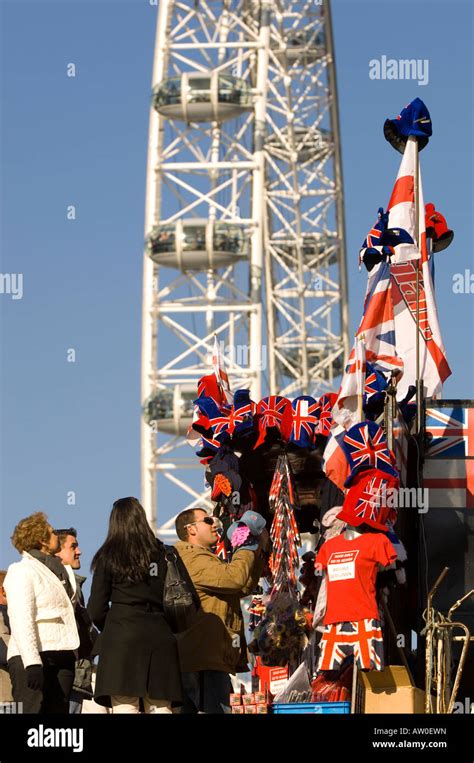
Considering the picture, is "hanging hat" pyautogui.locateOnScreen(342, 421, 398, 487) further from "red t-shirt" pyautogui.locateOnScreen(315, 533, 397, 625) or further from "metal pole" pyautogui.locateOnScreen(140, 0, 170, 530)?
"metal pole" pyautogui.locateOnScreen(140, 0, 170, 530)

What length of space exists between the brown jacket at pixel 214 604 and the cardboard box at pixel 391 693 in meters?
0.85

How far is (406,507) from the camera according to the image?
1273 cm

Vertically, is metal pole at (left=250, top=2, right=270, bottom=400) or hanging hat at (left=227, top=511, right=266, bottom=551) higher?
metal pole at (left=250, top=2, right=270, bottom=400)

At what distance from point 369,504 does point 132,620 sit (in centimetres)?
220

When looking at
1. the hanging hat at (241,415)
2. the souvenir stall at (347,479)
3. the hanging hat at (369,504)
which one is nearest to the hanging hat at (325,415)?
the souvenir stall at (347,479)

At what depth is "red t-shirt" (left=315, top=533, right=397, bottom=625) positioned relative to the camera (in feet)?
35.5

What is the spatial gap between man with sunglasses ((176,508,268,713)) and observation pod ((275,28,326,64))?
127 ft

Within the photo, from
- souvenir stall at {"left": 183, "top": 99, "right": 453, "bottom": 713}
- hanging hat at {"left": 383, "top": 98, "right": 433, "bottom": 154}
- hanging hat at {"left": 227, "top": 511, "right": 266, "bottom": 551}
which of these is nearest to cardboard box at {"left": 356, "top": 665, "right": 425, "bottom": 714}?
souvenir stall at {"left": 183, "top": 99, "right": 453, "bottom": 713}

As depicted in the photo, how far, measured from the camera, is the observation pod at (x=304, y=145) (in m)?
48.5

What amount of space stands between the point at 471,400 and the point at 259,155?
31187 millimetres

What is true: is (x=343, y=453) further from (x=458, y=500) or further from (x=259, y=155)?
(x=259, y=155)

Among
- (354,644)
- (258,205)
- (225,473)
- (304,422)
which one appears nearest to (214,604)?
(354,644)
